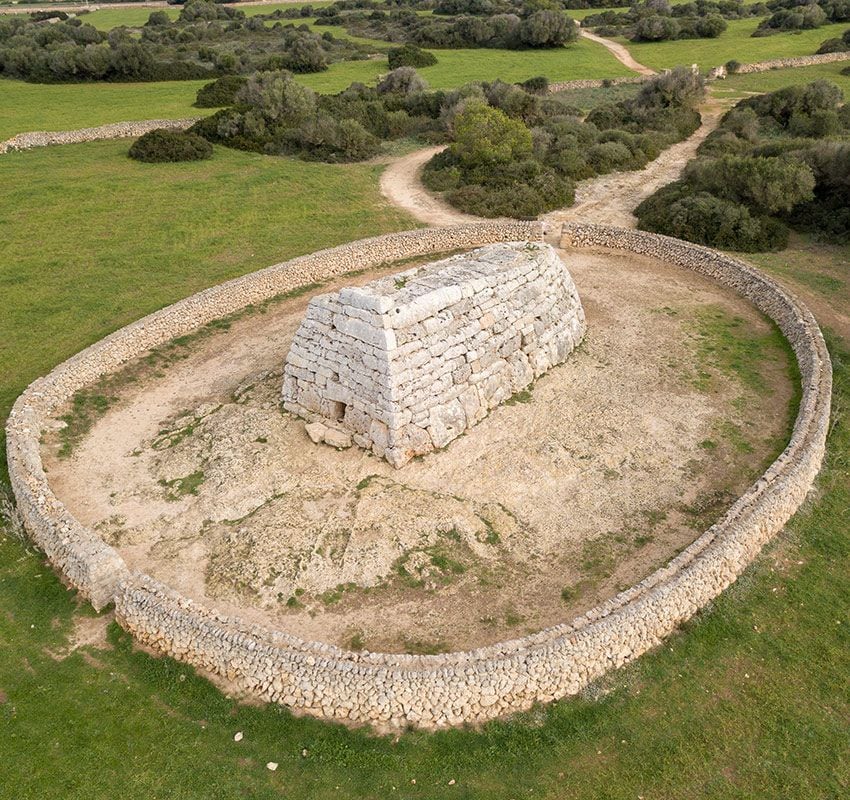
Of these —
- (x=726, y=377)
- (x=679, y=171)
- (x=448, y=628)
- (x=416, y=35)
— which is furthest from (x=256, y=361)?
(x=416, y=35)

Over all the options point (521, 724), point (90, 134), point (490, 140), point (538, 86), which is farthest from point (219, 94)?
point (521, 724)

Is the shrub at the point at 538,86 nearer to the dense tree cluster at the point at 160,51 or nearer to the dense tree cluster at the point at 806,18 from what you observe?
the dense tree cluster at the point at 160,51

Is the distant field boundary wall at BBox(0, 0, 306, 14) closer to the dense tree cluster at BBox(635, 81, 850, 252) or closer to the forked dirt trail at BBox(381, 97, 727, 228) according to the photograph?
the forked dirt trail at BBox(381, 97, 727, 228)

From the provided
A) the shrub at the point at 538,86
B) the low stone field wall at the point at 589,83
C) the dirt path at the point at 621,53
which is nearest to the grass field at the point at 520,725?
the shrub at the point at 538,86

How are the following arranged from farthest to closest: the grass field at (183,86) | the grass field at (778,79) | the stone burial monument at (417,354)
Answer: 1. the grass field at (778,79)
2. the grass field at (183,86)
3. the stone burial monument at (417,354)

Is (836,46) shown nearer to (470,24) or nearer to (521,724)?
(470,24)

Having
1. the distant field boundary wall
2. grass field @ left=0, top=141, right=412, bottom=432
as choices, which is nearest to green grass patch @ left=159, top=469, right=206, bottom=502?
grass field @ left=0, top=141, right=412, bottom=432
